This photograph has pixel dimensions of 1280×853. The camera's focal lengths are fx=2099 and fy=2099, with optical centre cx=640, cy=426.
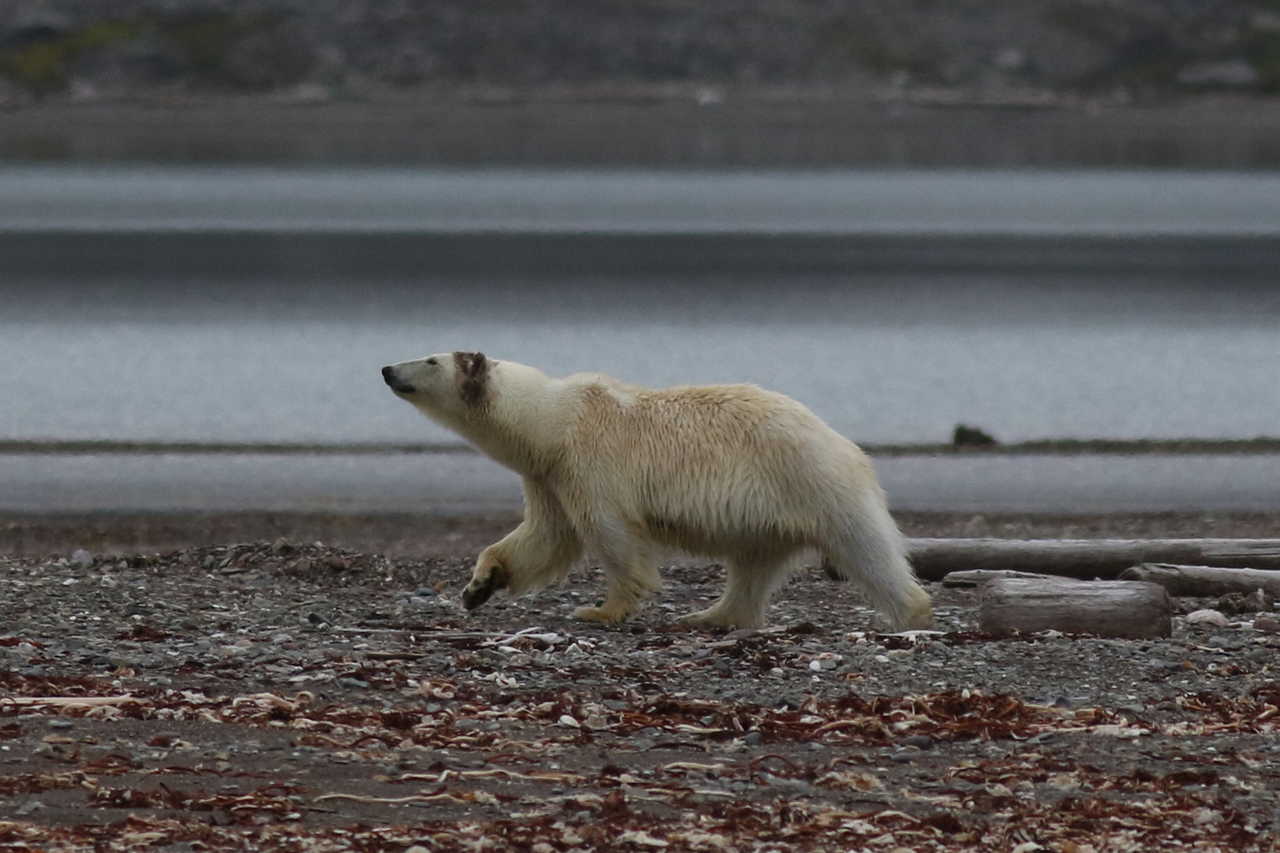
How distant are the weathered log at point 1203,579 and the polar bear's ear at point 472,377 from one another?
11.7 ft

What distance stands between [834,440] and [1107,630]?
162cm

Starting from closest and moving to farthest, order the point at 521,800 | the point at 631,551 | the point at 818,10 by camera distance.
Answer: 1. the point at 521,800
2. the point at 631,551
3. the point at 818,10

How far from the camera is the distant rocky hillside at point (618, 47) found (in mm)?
139000

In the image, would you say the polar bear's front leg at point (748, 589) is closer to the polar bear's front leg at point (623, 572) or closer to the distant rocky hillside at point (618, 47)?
the polar bear's front leg at point (623, 572)

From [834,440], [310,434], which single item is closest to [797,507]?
[834,440]

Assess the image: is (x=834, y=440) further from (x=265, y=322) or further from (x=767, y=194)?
(x=767, y=194)

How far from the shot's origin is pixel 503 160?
476 feet

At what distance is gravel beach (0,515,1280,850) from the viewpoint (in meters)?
6.82

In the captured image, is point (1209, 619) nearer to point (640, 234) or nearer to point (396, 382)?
point (396, 382)

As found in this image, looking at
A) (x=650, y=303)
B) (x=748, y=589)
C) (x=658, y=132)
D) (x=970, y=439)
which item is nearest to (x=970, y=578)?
(x=748, y=589)

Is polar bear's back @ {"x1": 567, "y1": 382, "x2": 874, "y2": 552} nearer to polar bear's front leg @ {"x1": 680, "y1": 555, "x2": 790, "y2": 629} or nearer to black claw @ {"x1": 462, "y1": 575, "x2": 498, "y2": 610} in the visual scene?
polar bear's front leg @ {"x1": 680, "y1": 555, "x2": 790, "y2": 629}

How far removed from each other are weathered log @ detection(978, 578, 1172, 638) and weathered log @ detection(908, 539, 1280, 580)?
4.98 feet

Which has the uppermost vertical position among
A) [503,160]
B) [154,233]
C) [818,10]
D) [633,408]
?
[818,10]

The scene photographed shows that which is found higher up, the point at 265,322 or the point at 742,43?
the point at 742,43
